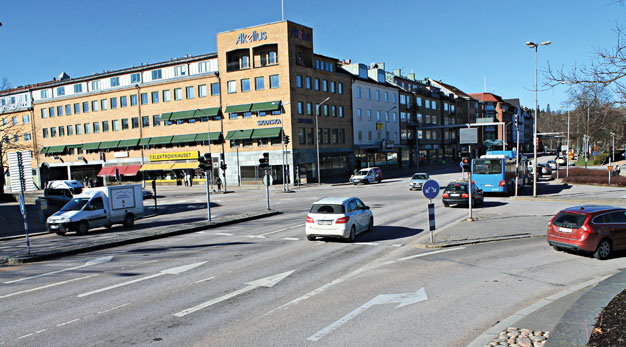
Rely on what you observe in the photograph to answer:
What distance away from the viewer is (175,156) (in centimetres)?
6119

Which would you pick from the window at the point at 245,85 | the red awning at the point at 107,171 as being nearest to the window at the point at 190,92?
the window at the point at 245,85

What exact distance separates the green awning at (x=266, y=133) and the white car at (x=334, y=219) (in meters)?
36.5

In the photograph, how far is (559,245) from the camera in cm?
1356

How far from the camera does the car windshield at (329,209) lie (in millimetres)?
16172

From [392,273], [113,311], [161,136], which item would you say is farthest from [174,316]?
[161,136]

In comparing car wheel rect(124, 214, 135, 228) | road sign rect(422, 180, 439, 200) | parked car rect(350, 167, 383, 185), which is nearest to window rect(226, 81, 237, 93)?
parked car rect(350, 167, 383, 185)

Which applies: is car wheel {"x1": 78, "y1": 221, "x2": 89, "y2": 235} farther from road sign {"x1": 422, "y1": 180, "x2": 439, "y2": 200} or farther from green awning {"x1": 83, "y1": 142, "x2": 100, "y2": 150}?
green awning {"x1": 83, "y1": 142, "x2": 100, "y2": 150}

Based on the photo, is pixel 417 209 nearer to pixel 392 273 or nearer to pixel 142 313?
pixel 392 273

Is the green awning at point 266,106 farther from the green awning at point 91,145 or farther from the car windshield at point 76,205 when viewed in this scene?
the car windshield at point 76,205

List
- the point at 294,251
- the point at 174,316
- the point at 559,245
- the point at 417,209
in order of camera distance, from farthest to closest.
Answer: the point at 417,209 < the point at 294,251 < the point at 559,245 < the point at 174,316

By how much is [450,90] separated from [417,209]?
86343 mm

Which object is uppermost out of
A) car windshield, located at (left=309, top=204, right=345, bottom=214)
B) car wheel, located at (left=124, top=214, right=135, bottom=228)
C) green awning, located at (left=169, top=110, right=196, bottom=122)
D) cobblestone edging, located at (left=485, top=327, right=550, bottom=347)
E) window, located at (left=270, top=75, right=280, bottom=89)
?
window, located at (left=270, top=75, right=280, bottom=89)

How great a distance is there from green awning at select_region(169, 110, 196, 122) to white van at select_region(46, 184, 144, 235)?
34796 mm

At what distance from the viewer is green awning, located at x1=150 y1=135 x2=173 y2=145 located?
200 ft
